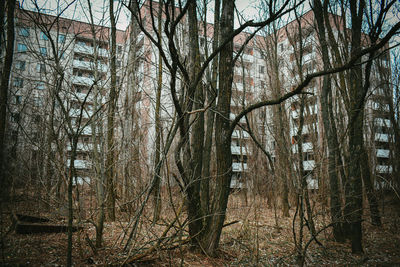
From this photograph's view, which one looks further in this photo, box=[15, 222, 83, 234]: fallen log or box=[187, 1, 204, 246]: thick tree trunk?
box=[15, 222, 83, 234]: fallen log

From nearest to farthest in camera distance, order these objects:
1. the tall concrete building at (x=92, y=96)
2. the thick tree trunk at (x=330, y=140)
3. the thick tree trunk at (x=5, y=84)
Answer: the thick tree trunk at (x=5, y=84)
the tall concrete building at (x=92, y=96)
the thick tree trunk at (x=330, y=140)

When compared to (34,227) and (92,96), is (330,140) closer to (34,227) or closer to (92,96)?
(34,227)

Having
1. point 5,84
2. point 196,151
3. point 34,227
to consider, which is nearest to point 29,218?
point 34,227

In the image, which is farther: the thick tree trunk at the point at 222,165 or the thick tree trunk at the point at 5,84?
the thick tree trunk at the point at 222,165

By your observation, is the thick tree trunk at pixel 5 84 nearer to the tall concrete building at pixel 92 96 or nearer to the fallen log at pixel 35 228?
the tall concrete building at pixel 92 96

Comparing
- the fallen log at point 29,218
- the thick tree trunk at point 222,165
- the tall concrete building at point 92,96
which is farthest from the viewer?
the fallen log at point 29,218

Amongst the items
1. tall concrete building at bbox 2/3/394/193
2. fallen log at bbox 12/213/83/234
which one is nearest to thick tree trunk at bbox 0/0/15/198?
tall concrete building at bbox 2/3/394/193

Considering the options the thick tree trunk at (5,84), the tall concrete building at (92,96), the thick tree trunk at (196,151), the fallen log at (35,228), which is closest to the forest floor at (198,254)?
the fallen log at (35,228)

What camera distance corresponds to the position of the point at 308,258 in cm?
494

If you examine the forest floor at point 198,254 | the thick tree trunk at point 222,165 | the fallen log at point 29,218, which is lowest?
the forest floor at point 198,254

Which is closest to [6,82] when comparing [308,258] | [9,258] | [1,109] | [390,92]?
[1,109]

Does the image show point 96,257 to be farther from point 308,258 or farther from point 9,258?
point 308,258

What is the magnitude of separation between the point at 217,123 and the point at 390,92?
9.65 meters

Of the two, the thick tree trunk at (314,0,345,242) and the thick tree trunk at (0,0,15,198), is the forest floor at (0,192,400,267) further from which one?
the thick tree trunk at (0,0,15,198)
